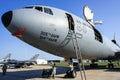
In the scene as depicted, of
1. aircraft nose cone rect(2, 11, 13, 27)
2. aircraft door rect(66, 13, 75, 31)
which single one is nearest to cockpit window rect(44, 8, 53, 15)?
aircraft door rect(66, 13, 75, 31)

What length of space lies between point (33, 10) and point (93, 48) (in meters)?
8.74

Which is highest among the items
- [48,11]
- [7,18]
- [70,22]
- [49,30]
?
[48,11]

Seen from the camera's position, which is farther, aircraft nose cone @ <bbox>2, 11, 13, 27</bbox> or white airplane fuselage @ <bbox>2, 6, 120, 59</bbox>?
white airplane fuselage @ <bbox>2, 6, 120, 59</bbox>

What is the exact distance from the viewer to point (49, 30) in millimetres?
15562

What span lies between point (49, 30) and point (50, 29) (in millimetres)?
113

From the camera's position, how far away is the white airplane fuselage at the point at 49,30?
14281mm

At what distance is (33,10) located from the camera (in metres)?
15.5

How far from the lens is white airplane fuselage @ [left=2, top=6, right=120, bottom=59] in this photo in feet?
46.9

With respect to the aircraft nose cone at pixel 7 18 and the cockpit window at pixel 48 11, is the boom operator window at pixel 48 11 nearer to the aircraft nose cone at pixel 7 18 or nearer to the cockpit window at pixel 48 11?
the cockpit window at pixel 48 11

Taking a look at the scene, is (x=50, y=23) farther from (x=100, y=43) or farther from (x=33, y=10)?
(x=100, y=43)

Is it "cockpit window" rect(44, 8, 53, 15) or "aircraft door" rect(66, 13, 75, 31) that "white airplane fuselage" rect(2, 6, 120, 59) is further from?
"aircraft door" rect(66, 13, 75, 31)

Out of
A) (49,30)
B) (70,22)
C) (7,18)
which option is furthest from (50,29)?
(7,18)

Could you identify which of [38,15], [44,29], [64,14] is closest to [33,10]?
[38,15]

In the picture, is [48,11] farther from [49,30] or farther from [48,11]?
[49,30]
